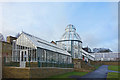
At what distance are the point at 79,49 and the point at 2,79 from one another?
21.9 m

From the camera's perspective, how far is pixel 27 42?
20.1 meters

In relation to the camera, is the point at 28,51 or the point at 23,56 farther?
the point at 23,56

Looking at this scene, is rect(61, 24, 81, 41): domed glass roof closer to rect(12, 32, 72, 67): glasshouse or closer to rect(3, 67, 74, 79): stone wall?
rect(12, 32, 72, 67): glasshouse

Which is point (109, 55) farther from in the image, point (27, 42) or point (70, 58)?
point (27, 42)

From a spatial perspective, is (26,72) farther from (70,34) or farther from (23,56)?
(70,34)

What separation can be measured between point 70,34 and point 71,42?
→ 220cm

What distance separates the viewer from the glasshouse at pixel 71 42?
34.2 m

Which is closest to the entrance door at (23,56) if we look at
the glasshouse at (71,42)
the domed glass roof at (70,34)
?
the glasshouse at (71,42)

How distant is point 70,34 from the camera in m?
35.5

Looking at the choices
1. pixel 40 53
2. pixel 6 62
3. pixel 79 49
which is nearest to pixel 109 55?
pixel 79 49

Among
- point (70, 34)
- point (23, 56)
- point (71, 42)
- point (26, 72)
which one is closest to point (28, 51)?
point (23, 56)

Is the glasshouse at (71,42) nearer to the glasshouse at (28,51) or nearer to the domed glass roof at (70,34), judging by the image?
the domed glass roof at (70,34)

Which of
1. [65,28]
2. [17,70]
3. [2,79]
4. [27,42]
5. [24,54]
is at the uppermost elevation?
[65,28]

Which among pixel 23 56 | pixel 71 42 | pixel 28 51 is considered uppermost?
→ pixel 71 42
